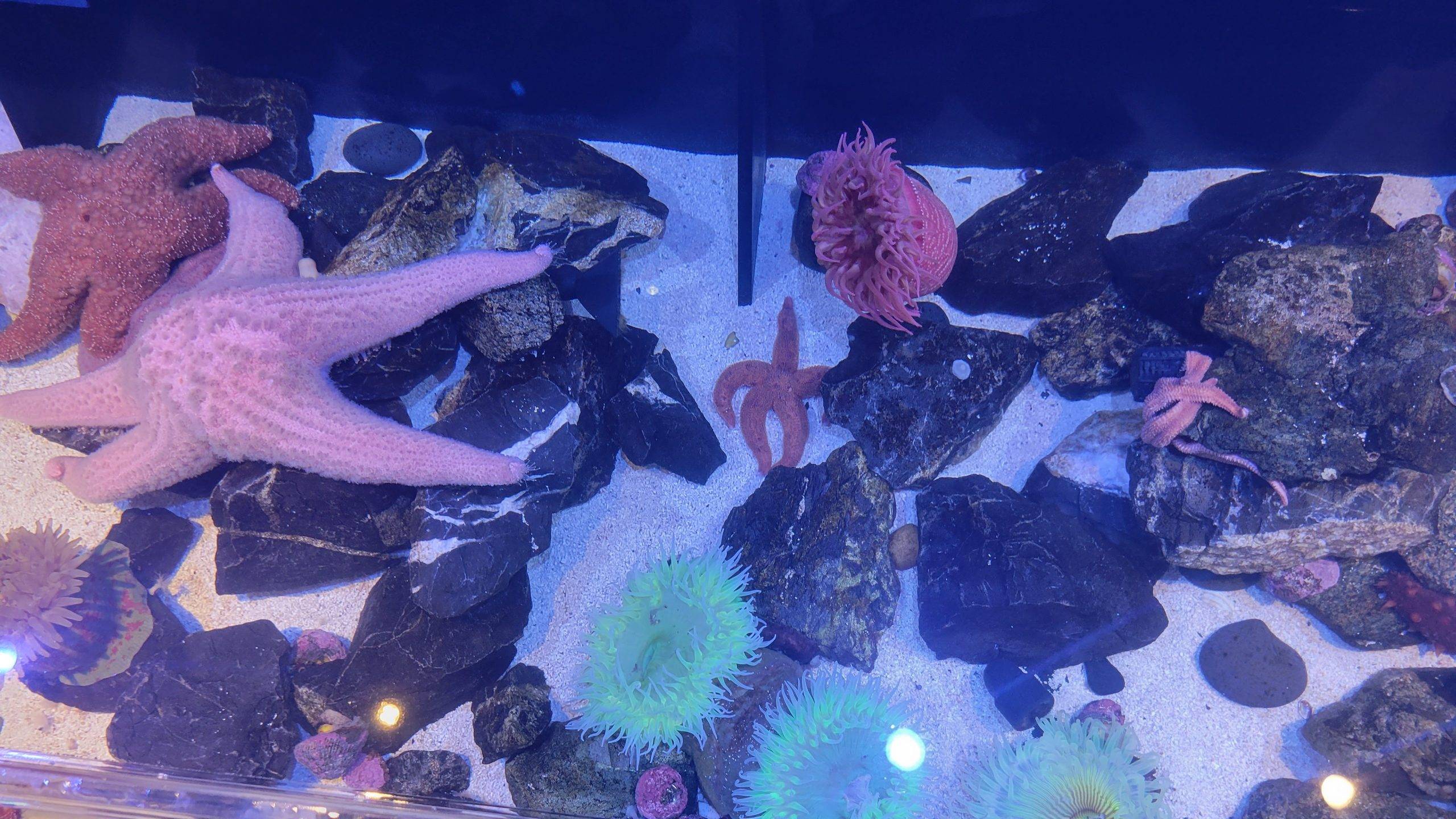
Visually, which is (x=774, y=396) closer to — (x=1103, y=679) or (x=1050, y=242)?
(x=1050, y=242)

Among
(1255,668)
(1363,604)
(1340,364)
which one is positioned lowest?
(1255,668)

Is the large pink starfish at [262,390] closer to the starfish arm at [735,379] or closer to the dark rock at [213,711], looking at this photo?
the dark rock at [213,711]

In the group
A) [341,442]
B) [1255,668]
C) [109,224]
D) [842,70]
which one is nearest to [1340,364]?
[1255,668]

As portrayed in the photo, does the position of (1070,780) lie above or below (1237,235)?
below

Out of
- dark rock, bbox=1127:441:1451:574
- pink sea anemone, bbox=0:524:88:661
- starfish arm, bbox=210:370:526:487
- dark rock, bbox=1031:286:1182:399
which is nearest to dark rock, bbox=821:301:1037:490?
dark rock, bbox=1031:286:1182:399

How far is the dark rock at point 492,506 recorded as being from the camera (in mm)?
3416

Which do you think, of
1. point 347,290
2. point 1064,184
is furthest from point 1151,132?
point 347,290

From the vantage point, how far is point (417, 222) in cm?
363

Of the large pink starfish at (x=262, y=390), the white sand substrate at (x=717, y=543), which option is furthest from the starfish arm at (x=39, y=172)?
the large pink starfish at (x=262, y=390)

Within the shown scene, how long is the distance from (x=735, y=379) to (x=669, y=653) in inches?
59.1

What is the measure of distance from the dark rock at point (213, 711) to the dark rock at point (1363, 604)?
545 cm

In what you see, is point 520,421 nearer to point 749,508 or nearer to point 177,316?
point 749,508

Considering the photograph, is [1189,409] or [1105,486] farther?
[1105,486]

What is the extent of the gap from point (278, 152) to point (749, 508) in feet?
10.9
